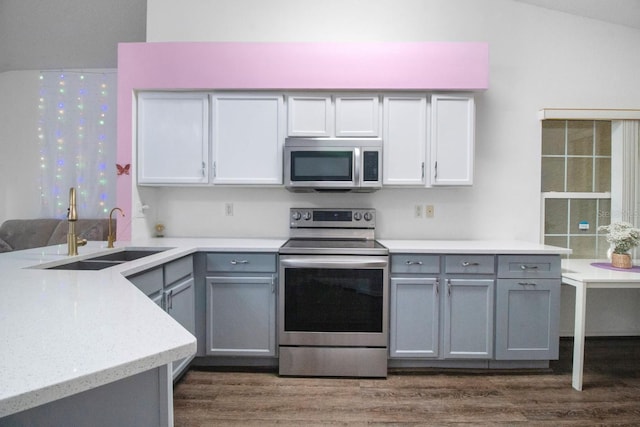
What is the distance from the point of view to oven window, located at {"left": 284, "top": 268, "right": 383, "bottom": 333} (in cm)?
244

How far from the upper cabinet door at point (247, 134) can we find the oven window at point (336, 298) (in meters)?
0.83

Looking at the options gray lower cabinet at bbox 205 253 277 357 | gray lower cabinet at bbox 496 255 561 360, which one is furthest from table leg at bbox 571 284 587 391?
gray lower cabinet at bbox 205 253 277 357

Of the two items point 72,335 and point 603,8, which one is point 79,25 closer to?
point 72,335

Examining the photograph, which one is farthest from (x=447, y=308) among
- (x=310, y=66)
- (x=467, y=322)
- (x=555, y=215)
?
(x=310, y=66)

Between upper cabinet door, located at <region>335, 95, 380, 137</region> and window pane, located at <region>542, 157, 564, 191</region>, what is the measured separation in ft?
5.23

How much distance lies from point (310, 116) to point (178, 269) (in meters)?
1.45

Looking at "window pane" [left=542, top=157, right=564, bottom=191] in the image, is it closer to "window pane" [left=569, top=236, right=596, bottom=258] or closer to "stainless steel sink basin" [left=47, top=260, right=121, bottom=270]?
"window pane" [left=569, top=236, right=596, bottom=258]

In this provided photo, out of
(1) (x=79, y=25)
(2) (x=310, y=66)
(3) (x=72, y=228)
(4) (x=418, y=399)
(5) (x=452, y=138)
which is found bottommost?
(4) (x=418, y=399)

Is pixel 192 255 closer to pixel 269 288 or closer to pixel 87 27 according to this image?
pixel 269 288

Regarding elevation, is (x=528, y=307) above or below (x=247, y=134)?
below

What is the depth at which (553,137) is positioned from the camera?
10.2ft

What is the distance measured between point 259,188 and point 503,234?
6.99 feet

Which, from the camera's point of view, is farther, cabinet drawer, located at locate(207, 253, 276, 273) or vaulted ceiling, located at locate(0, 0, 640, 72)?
vaulted ceiling, located at locate(0, 0, 640, 72)

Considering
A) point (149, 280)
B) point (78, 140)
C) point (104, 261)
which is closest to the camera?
point (149, 280)
